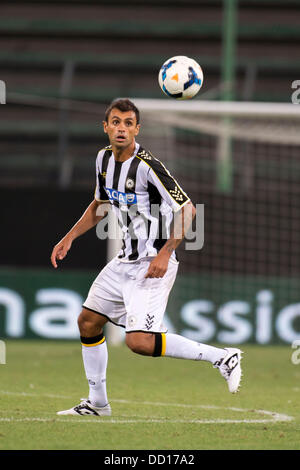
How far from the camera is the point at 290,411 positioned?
708 centimetres

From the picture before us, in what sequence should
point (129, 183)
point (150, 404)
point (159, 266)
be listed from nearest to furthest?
point (159, 266) → point (129, 183) → point (150, 404)

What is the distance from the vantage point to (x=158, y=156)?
43.1 feet

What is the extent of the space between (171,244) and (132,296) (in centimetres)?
44

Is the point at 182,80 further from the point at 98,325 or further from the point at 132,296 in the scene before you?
the point at 98,325

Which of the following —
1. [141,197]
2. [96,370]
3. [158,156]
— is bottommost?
[96,370]

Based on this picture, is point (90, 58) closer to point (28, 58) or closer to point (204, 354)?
point (28, 58)

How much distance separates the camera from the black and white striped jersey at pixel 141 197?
629 centimetres

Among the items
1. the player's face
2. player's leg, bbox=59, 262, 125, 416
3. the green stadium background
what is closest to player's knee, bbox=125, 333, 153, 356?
player's leg, bbox=59, 262, 125, 416

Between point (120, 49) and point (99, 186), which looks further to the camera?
point (120, 49)

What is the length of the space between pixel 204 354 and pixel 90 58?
38.5 ft

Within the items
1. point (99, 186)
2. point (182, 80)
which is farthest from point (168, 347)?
point (182, 80)

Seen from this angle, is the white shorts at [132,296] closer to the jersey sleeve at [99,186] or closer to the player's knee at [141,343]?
the player's knee at [141,343]

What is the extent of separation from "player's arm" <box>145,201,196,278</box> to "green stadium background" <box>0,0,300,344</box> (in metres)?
6.47

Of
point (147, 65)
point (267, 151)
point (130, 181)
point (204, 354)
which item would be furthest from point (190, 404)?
point (147, 65)
